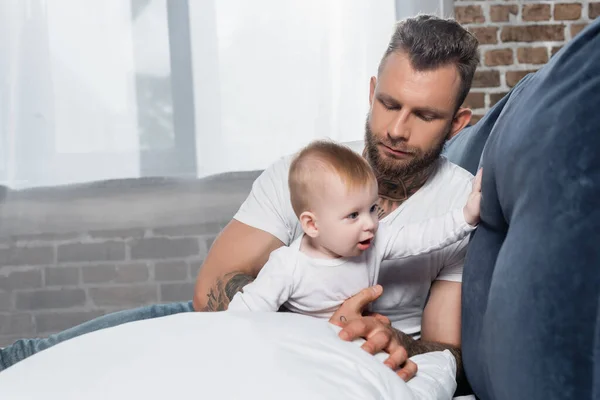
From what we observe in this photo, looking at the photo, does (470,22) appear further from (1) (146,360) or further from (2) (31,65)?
(1) (146,360)

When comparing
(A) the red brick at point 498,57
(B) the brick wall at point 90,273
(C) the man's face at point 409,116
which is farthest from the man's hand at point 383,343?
(A) the red brick at point 498,57

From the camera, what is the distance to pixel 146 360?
78 cm

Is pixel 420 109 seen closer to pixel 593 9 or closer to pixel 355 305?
pixel 355 305

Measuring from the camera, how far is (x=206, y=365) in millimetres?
763

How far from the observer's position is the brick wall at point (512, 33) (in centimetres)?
323

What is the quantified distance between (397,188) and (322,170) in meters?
0.37

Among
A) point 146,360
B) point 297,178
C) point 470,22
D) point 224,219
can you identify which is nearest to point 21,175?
point 224,219

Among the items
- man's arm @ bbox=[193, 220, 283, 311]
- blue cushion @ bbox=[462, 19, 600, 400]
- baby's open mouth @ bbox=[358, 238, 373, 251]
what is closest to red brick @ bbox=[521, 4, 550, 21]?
man's arm @ bbox=[193, 220, 283, 311]

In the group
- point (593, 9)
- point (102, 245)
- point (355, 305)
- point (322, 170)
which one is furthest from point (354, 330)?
point (593, 9)

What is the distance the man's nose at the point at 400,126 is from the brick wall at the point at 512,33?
1.78 metres

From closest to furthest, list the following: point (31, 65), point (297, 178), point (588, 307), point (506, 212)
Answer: point (588, 307) < point (506, 212) < point (297, 178) < point (31, 65)

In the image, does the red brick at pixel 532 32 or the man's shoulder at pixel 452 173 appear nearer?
the man's shoulder at pixel 452 173

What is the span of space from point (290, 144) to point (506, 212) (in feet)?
7.62

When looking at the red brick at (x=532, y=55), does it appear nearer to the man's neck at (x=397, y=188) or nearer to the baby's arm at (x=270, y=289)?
the man's neck at (x=397, y=188)
